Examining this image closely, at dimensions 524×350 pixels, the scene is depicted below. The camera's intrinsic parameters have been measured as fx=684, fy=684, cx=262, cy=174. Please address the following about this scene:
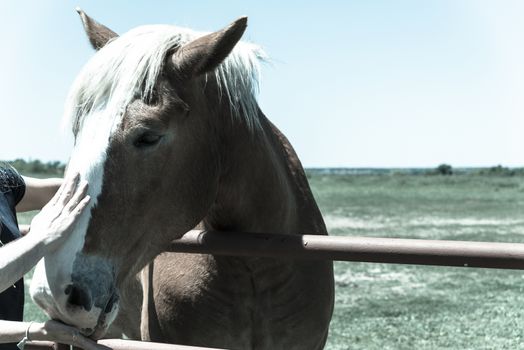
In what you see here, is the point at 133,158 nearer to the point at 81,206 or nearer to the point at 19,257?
the point at 81,206

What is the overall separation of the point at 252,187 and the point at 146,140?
2.14 feet

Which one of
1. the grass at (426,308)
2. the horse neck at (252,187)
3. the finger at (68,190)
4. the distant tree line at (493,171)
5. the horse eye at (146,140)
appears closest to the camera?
the finger at (68,190)

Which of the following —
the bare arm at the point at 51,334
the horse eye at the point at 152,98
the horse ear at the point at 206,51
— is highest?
the horse ear at the point at 206,51

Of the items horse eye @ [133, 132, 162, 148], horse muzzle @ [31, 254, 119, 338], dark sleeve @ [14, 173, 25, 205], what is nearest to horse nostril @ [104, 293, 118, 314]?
horse muzzle @ [31, 254, 119, 338]

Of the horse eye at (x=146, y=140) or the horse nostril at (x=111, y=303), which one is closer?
the horse nostril at (x=111, y=303)

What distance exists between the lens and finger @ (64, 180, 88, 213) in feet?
6.66

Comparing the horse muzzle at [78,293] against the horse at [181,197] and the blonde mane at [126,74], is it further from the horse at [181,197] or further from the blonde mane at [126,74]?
the blonde mane at [126,74]

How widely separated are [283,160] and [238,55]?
63 centimetres

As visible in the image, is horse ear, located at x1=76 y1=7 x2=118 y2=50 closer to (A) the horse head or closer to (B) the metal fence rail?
(A) the horse head

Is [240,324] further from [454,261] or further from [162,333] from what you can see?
[454,261]

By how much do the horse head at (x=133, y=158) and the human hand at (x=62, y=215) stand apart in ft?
0.13

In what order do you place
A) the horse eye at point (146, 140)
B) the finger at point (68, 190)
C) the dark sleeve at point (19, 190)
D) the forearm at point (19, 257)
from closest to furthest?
the forearm at point (19, 257)
the finger at point (68, 190)
the horse eye at point (146, 140)
the dark sleeve at point (19, 190)

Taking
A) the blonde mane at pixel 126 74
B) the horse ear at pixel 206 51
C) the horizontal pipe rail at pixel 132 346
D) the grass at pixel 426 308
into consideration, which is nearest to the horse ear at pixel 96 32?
the blonde mane at pixel 126 74

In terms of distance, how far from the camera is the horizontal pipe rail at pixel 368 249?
2.10 meters
